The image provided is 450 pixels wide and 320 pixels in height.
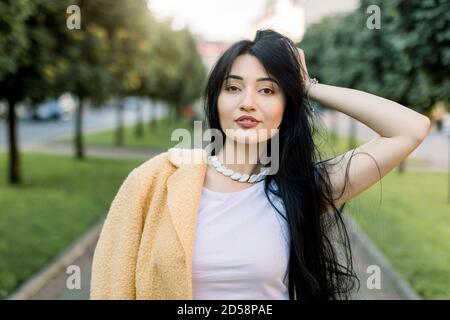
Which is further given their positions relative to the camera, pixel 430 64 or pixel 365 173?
pixel 430 64

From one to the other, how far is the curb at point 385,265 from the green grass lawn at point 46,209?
3.66 metres

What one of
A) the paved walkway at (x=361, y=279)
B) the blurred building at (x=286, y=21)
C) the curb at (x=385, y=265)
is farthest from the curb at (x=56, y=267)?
the blurred building at (x=286, y=21)

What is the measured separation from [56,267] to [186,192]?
5.86m

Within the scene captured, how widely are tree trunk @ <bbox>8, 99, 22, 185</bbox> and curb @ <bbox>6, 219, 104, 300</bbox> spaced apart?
4179 millimetres

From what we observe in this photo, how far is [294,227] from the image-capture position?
7.52 feet

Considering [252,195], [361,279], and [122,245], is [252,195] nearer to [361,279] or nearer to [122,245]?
[122,245]

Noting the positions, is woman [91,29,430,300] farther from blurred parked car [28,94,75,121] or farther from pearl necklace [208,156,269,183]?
blurred parked car [28,94,75,121]

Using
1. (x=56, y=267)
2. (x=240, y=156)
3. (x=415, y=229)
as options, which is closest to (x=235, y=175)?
(x=240, y=156)


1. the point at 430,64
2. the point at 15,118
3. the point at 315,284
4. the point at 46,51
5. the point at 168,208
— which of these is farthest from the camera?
the point at 15,118

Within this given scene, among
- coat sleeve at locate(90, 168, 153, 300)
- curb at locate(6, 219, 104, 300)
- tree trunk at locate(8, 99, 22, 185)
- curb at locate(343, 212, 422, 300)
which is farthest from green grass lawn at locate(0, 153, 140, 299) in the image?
coat sleeve at locate(90, 168, 153, 300)

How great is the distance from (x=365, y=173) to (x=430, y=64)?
4.64 m

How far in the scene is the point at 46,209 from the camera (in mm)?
11148
